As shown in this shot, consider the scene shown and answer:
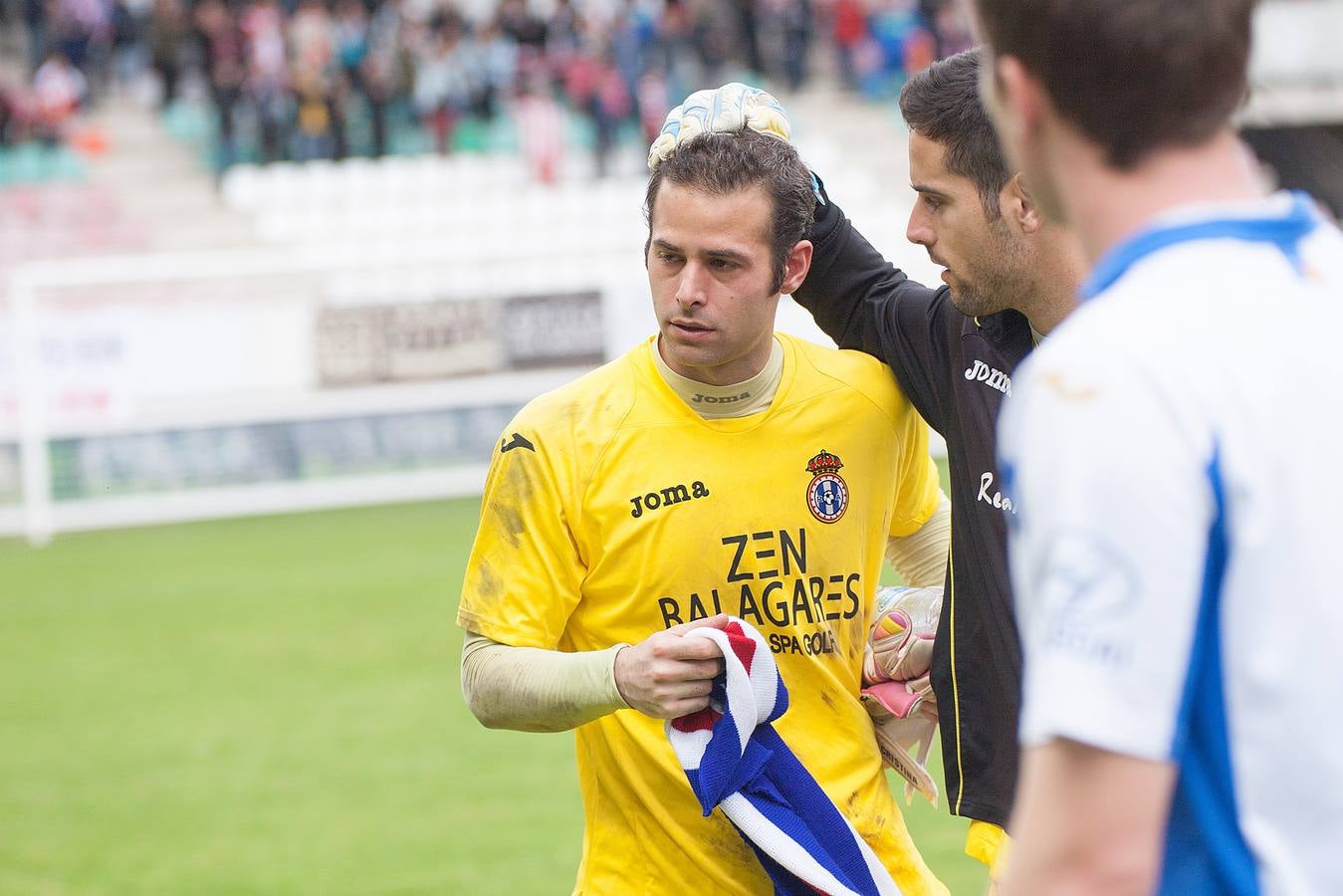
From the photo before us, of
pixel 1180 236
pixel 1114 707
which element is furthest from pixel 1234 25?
pixel 1114 707

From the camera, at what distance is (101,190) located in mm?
22188

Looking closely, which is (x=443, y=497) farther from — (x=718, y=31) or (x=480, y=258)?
(x=718, y=31)

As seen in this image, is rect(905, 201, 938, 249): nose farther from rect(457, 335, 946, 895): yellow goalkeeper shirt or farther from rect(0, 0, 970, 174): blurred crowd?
rect(0, 0, 970, 174): blurred crowd

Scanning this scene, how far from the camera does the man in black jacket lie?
2865mm

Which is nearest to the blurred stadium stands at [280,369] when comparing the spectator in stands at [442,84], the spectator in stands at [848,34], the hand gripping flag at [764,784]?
the spectator in stands at [442,84]

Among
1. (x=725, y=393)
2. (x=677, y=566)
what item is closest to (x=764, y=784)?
(x=677, y=566)

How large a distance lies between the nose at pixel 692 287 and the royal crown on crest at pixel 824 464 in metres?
0.39

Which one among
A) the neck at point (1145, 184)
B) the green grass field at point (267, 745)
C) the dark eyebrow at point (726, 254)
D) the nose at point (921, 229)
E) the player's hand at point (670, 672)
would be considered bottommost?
the green grass field at point (267, 745)

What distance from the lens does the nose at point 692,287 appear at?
3.03 meters

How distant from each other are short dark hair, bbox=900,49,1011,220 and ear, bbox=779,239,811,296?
1.23 feet

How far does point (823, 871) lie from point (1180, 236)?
1.68 metres

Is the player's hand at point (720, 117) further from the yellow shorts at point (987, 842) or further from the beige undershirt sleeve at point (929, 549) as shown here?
the yellow shorts at point (987, 842)

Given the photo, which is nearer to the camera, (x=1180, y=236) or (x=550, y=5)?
(x=1180, y=236)

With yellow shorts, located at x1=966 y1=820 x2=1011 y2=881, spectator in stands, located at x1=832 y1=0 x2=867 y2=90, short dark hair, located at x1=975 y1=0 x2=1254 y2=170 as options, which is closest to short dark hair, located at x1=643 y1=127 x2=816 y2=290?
yellow shorts, located at x1=966 y1=820 x2=1011 y2=881
